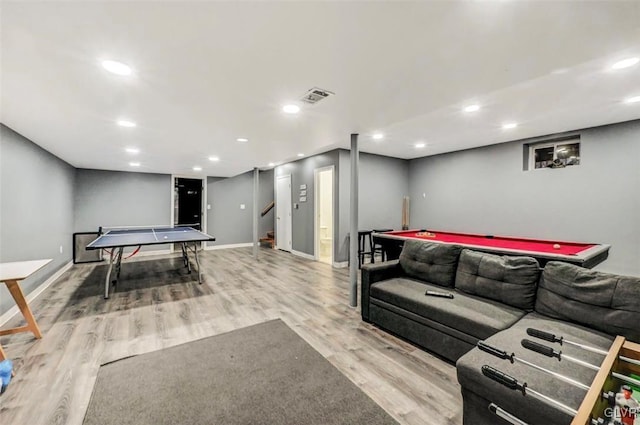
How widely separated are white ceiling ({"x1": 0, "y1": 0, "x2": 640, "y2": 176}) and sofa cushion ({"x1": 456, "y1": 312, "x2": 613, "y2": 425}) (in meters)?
1.82

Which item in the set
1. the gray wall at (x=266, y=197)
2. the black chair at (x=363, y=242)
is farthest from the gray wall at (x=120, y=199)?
the black chair at (x=363, y=242)

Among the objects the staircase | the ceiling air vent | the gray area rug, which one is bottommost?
the gray area rug

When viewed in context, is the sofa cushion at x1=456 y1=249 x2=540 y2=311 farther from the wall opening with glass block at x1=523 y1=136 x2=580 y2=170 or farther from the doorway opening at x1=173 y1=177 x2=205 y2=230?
the doorway opening at x1=173 y1=177 x2=205 y2=230

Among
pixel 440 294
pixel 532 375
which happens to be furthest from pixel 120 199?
pixel 532 375

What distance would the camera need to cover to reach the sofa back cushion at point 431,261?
278cm

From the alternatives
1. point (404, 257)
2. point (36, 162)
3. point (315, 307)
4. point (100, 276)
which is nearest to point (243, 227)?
point (100, 276)

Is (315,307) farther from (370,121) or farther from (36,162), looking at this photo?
(36,162)

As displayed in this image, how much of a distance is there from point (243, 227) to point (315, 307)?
18.2 feet

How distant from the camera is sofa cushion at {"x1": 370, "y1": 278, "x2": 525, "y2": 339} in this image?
6.63 ft

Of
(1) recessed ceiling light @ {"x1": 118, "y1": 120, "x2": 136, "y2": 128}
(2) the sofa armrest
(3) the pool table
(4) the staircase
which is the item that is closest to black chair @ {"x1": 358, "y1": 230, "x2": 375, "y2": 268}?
(3) the pool table

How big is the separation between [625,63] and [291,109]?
113 inches

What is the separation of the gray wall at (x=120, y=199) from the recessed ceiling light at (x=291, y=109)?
6.17 m

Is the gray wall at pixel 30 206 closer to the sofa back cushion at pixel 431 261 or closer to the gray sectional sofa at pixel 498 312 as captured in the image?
the gray sectional sofa at pixel 498 312

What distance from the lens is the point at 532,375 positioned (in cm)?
135
